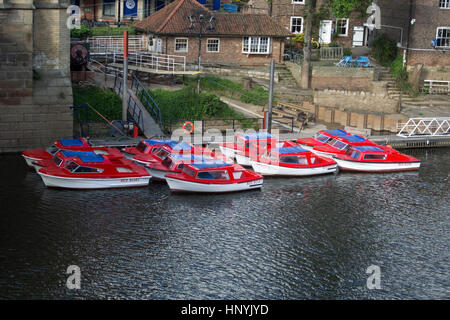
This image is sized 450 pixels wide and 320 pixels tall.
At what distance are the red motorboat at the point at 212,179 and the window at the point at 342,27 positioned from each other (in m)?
31.9

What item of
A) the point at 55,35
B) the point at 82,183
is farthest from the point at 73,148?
the point at 55,35

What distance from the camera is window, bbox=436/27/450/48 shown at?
5941 cm

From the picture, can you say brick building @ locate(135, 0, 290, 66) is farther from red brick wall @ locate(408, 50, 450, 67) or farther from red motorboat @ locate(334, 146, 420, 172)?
red motorboat @ locate(334, 146, 420, 172)

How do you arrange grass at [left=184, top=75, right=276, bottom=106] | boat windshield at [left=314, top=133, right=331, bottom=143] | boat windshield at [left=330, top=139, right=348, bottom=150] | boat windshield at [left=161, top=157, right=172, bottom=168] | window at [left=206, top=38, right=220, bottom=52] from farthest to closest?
window at [left=206, top=38, right=220, bottom=52]
grass at [left=184, top=75, right=276, bottom=106]
boat windshield at [left=314, top=133, right=331, bottom=143]
boat windshield at [left=330, top=139, right=348, bottom=150]
boat windshield at [left=161, top=157, right=172, bottom=168]

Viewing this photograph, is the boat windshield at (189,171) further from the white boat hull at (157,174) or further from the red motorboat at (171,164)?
the white boat hull at (157,174)

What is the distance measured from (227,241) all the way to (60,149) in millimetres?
12857

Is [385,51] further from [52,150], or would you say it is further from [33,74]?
→ [52,150]

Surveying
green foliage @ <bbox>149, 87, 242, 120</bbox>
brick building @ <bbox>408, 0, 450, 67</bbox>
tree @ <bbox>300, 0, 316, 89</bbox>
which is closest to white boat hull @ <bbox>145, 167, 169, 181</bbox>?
green foliage @ <bbox>149, 87, 242, 120</bbox>

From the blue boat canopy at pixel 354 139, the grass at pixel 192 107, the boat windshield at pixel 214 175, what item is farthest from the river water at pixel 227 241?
the grass at pixel 192 107

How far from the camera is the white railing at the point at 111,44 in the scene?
54000mm

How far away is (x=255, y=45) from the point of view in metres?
57.9

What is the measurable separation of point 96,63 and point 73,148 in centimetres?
1612
